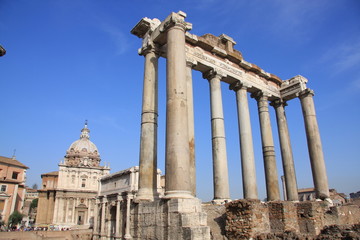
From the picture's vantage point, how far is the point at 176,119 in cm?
950

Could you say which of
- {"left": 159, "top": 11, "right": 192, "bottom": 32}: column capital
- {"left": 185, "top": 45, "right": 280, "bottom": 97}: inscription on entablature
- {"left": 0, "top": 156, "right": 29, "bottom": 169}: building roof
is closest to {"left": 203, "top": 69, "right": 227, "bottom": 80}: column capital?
{"left": 185, "top": 45, "right": 280, "bottom": 97}: inscription on entablature

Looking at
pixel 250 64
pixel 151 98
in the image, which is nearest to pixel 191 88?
pixel 151 98

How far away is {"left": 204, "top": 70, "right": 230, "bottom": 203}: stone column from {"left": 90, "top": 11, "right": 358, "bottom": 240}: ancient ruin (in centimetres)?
4

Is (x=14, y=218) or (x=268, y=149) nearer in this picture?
(x=268, y=149)

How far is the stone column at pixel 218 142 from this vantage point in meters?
12.9

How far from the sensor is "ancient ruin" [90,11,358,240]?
8.88m

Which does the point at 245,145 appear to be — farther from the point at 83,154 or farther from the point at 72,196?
the point at 83,154

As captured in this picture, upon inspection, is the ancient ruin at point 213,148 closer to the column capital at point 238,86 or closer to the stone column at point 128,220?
the column capital at point 238,86

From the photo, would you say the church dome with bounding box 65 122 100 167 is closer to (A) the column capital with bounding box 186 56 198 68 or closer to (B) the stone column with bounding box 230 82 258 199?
(B) the stone column with bounding box 230 82 258 199

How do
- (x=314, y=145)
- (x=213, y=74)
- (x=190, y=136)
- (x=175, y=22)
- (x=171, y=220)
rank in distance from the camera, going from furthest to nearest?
(x=314, y=145) → (x=213, y=74) → (x=190, y=136) → (x=175, y=22) → (x=171, y=220)

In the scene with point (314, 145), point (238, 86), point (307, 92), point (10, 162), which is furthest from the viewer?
point (10, 162)

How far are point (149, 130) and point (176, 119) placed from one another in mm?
1921

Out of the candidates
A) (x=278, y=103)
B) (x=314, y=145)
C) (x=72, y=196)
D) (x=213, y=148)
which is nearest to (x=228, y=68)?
(x=213, y=148)

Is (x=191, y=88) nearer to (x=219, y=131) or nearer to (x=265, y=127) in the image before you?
(x=219, y=131)
